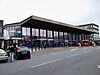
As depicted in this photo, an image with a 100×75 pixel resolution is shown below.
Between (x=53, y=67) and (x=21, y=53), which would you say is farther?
(x=21, y=53)

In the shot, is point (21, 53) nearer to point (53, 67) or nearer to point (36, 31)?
point (53, 67)

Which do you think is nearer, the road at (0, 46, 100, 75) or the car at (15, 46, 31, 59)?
the road at (0, 46, 100, 75)

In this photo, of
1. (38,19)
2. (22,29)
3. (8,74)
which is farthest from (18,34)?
(8,74)

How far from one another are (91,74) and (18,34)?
4142cm

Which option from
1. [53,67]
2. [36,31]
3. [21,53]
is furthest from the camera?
[36,31]

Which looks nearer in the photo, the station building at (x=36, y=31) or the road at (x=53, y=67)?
the road at (x=53, y=67)

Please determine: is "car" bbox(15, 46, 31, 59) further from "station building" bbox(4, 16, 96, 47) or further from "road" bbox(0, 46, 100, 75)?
"station building" bbox(4, 16, 96, 47)

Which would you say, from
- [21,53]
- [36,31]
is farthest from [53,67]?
[36,31]

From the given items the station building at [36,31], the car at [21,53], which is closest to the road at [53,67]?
the car at [21,53]

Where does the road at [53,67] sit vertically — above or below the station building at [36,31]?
below

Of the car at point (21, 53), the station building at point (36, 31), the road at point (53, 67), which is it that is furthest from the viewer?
the station building at point (36, 31)

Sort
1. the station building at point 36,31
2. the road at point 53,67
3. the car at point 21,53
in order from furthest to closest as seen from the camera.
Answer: the station building at point 36,31 < the car at point 21,53 < the road at point 53,67

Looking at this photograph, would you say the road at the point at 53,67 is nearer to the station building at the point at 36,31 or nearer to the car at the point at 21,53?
the car at the point at 21,53

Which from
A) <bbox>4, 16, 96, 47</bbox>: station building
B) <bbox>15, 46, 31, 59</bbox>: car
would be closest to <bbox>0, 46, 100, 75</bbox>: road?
<bbox>15, 46, 31, 59</bbox>: car
